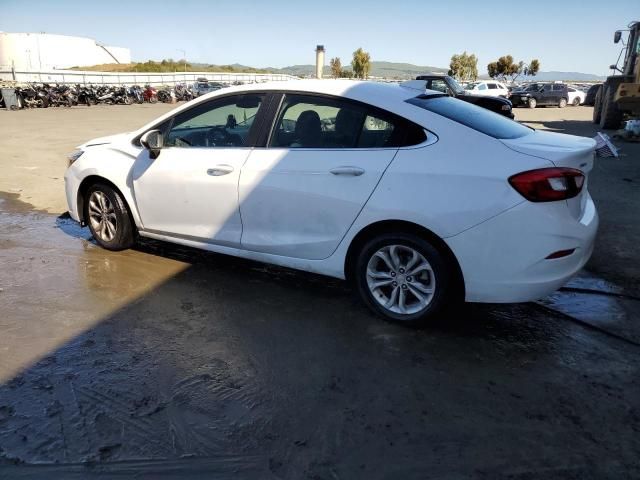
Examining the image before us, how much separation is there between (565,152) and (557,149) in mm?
64

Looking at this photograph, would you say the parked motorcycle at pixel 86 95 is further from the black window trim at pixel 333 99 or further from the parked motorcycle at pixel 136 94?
the black window trim at pixel 333 99

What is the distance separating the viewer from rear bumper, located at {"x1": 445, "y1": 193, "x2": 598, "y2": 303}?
304 centimetres

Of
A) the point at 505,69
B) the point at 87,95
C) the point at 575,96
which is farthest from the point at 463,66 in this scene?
the point at 87,95

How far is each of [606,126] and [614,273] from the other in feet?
51.2

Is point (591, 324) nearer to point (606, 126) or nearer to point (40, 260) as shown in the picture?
point (40, 260)

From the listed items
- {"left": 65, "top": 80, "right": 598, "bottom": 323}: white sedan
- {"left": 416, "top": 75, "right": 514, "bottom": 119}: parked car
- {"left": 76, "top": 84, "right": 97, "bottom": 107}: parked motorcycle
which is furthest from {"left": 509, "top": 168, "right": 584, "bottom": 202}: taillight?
{"left": 76, "top": 84, "right": 97, "bottom": 107}: parked motorcycle

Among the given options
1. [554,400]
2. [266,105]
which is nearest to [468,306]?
[554,400]

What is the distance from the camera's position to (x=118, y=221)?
483 centimetres

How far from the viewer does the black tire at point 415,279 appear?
10.9 ft

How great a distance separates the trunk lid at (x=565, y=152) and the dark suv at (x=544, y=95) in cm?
3223

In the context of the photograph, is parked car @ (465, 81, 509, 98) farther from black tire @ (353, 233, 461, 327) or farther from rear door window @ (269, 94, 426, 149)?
black tire @ (353, 233, 461, 327)

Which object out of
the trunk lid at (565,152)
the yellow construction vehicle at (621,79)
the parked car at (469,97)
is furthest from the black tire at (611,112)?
the trunk lid at (565,152)

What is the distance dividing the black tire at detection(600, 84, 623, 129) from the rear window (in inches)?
625

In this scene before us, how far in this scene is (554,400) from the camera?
280 cm
